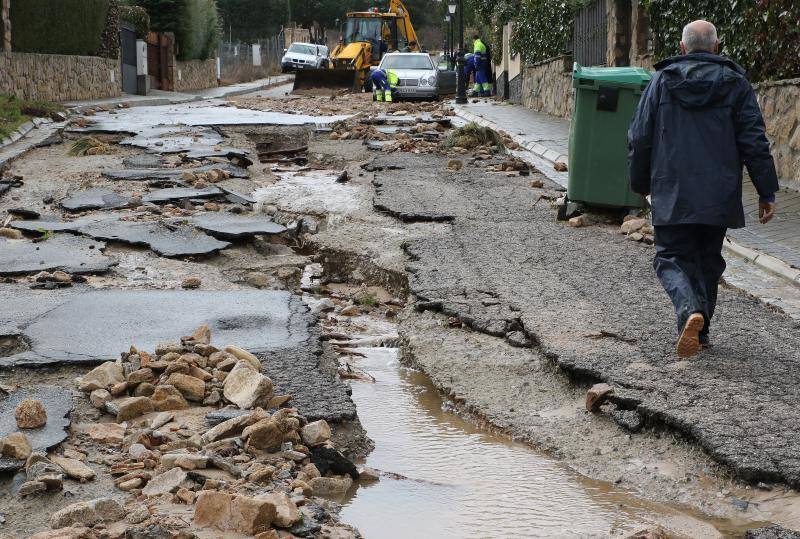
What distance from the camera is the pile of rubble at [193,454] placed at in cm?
317

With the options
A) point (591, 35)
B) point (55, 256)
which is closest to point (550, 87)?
point (591, 35)

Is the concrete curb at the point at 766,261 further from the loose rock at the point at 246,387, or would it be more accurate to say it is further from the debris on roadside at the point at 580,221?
the loose rock at the point at 246,387

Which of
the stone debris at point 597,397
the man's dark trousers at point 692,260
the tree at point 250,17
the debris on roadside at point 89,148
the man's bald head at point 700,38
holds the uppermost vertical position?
the tree at point 250,17

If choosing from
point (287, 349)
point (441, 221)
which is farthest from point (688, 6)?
point (287, 349)

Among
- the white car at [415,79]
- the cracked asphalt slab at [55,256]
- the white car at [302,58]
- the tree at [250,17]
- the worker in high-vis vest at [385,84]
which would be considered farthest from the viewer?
the tree at [250,17]

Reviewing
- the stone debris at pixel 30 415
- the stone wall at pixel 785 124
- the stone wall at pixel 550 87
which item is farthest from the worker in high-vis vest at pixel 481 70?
the stone debris at pixel 30 415

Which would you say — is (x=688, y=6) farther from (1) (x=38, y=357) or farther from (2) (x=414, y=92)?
(2) (x=414, y=92)

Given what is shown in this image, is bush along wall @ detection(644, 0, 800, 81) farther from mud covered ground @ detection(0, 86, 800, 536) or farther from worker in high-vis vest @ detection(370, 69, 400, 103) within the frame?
worker in high-vis vest @ detection(370, 69, 400, 103)

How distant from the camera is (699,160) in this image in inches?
206

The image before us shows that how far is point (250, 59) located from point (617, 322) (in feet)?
199

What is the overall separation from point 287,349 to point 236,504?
1.91 meters

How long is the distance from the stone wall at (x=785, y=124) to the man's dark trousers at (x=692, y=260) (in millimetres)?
5426

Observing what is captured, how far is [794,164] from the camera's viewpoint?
10.4 m

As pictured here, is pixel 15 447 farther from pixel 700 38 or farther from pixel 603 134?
pixel 603 134
